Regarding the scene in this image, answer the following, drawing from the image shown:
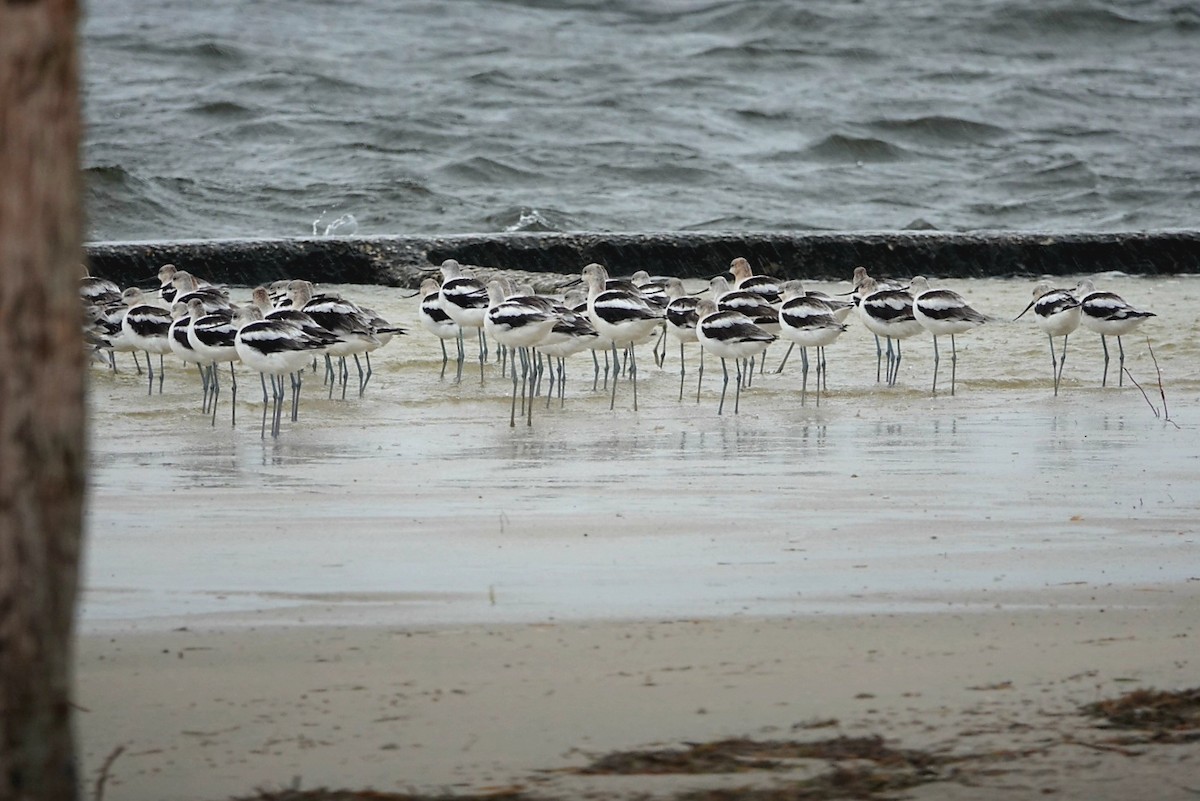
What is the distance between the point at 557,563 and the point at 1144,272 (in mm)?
15474

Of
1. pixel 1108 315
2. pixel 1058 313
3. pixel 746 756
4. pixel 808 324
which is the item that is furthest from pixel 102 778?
pixel 1108 315

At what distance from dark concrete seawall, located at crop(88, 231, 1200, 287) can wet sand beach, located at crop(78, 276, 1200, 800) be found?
27.8 feet

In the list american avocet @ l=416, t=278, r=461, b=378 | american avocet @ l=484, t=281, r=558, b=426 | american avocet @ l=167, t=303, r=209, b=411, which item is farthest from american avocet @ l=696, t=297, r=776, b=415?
american avocet @ l=167, t=303, r=209, b=411

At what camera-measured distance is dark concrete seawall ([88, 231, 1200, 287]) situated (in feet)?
58.9

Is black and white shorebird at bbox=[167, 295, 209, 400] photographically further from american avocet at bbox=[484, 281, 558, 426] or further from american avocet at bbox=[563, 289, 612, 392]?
american avocet at bbox=[563, 289, 612, 392]

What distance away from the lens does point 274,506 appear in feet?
22.5

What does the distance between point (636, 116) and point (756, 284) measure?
718 inches

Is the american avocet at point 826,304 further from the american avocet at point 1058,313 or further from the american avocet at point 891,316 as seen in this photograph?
the american avocet at point 1058,313

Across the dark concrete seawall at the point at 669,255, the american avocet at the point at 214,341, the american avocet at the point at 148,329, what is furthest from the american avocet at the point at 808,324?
the dark concrete seawall at the point at 669,255

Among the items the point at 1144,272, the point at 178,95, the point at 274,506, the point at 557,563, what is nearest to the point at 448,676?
the point at 557,563

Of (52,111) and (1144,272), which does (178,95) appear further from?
(52,111)

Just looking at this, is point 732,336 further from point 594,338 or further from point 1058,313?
point 1058,313

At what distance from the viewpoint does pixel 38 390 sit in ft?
8.39

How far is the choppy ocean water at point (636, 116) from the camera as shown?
26891 mm
